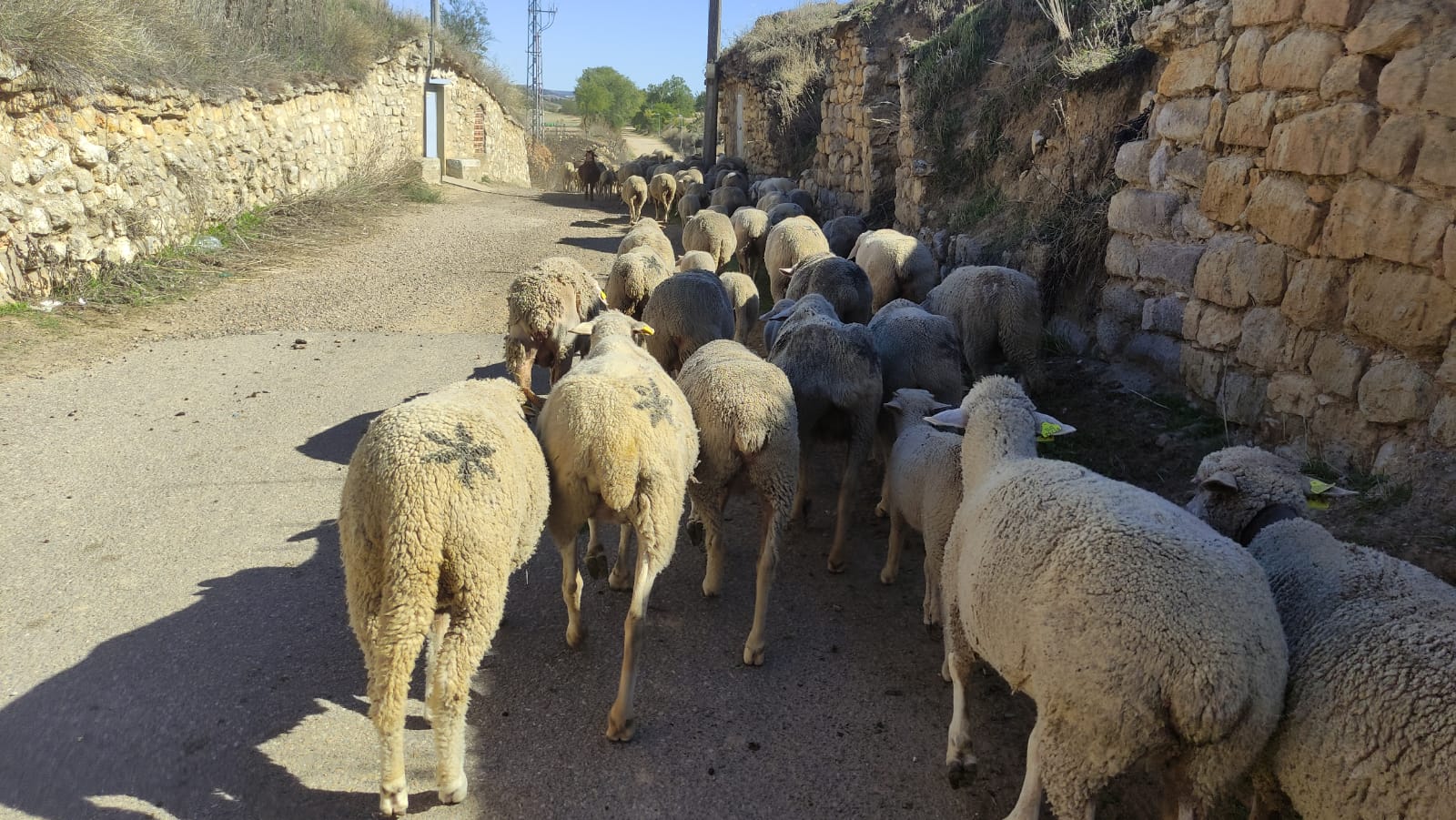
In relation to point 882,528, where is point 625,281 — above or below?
above

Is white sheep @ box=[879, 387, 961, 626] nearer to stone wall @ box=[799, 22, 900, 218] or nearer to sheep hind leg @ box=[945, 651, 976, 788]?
sheep hind leg @ box=[945, 651, 976, 788]

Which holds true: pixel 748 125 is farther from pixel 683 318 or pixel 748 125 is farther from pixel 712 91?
pixel 683 318

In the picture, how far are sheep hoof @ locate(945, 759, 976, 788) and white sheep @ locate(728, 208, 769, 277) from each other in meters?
9.24

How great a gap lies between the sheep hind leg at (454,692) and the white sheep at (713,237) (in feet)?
27.2

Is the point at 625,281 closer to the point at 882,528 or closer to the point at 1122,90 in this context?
the point at 882,528

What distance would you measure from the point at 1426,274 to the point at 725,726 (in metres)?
3.88

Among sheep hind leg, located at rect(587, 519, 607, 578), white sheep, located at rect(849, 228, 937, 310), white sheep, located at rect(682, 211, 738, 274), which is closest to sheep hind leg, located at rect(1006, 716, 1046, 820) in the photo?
sheep hind leg, located at rect(587, 519, 607, 578)

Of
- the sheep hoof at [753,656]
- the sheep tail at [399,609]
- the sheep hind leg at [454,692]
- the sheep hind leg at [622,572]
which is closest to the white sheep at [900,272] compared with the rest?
the sheep hind leg at [622,572]

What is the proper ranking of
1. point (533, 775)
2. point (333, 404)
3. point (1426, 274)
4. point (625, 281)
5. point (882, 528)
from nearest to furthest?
Result: point (533, 775)
point (1426, 274)
point (882, 528)
point (333, 404)
point (625, 281)

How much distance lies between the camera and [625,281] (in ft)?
25.6

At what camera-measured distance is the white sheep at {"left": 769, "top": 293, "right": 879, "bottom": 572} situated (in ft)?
16.6

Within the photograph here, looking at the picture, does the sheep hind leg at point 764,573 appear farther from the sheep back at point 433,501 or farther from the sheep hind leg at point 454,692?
the sheep hind leg at point 454,692

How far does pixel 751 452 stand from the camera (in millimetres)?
4230

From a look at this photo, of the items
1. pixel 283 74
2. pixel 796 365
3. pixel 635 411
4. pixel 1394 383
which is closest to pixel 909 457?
pixel 796 365
